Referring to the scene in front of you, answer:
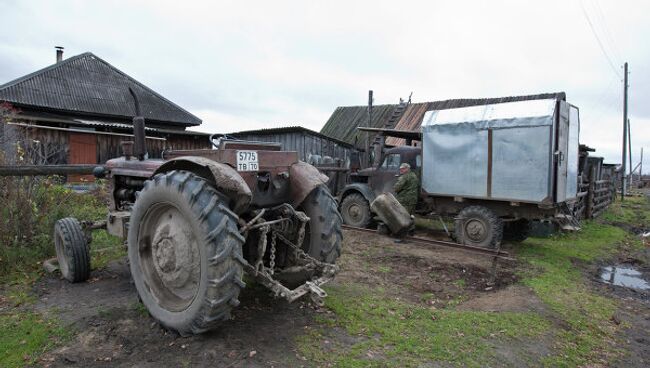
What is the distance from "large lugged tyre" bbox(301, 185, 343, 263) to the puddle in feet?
17.0

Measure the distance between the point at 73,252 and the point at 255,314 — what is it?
2.57 m

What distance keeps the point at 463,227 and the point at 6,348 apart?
798 cm

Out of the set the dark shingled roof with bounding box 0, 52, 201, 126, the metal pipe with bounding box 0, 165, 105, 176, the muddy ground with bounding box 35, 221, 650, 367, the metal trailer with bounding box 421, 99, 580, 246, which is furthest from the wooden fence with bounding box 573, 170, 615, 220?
the dark shingled roof with bounding box 0, 52, 201, 126

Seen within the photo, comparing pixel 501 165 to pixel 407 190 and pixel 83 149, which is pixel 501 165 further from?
pixel 83 149

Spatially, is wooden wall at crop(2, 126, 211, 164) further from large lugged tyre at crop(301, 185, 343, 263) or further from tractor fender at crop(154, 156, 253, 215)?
large lugged tyre at crop(301, 185, 343, 263)

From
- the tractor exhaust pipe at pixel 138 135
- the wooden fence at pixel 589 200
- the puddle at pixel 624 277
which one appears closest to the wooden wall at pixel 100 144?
the tractor exhaust pipe at pixel 138 135

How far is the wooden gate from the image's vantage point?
1512cm

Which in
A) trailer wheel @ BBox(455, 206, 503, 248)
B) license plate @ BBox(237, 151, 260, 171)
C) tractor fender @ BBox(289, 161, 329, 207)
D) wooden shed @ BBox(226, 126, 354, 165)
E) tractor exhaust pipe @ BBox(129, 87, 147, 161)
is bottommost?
trailer wheel @ BBox(455, 206, 503, 248)

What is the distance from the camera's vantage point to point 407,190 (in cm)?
955

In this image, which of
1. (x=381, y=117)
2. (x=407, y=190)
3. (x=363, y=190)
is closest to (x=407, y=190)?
(x=407, y=190)

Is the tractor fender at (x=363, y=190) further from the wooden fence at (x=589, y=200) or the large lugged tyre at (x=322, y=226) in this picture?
the large lugged tyre at (x=322, y=226)

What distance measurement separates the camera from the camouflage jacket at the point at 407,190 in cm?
951

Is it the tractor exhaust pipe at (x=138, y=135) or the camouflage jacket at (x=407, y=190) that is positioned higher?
the tractor exhaust pipe at (x=138, y=135)

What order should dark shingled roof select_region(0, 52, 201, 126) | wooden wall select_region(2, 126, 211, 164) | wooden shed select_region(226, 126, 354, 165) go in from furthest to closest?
dark shingled roof select_region(0, 52, 201, 126) → wooden shed select_region(226, 126, 354, 165) → wooden wall select_region(2, 126, 211, 164)
